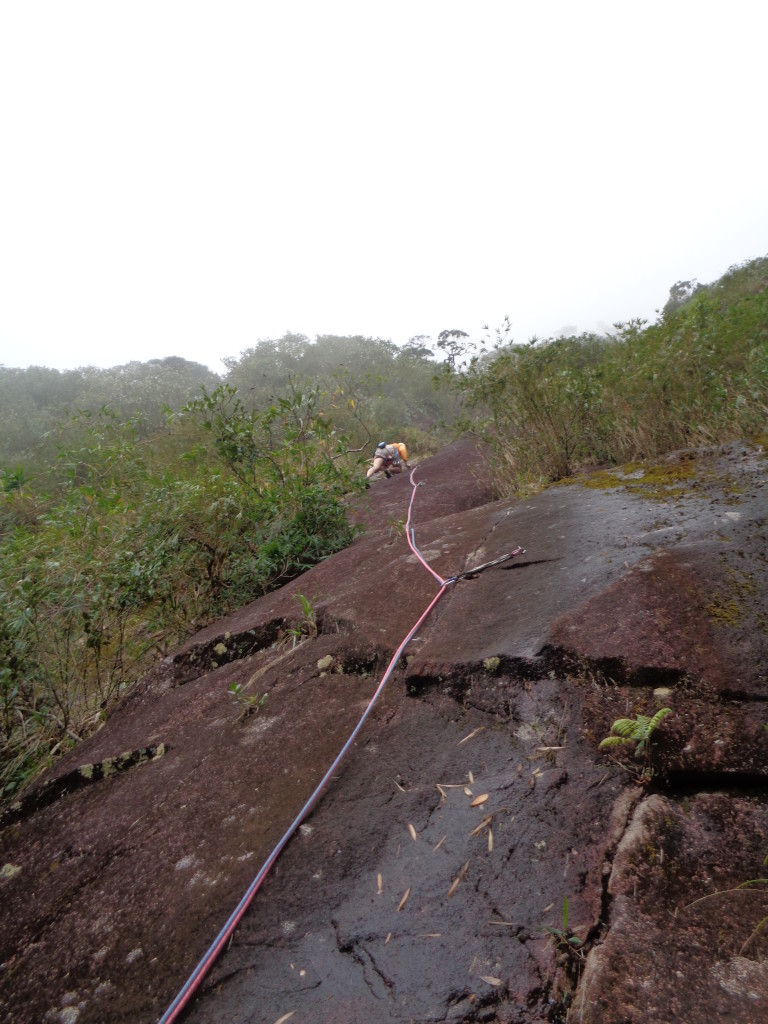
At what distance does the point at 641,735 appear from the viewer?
1245mm

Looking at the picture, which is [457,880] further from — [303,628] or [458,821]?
[303,628]

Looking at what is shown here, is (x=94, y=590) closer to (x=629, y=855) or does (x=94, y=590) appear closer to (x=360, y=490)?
(x=360, y=490)

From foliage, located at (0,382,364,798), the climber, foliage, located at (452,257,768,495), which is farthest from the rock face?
the climber

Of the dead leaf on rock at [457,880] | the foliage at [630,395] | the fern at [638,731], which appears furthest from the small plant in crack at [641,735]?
the foliage at [630,395]

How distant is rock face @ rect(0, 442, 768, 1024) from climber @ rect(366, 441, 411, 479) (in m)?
5.93

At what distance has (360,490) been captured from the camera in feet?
14.8

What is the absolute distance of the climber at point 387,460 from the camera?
8.31 meters

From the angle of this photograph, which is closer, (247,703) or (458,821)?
(458,821)

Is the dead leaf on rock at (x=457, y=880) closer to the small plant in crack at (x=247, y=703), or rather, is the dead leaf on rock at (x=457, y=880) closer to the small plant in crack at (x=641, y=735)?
the small plant in crack at (x=641, y=735)

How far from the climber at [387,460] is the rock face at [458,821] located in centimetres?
593

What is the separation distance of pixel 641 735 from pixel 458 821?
1.70 ft

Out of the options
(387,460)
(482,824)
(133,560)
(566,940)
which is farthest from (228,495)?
(387,460)

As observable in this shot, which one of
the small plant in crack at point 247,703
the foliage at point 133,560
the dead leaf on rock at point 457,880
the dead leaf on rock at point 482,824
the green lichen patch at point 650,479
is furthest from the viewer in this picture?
the green lichen patch at point 650,479

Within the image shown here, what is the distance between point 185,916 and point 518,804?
2.92 feet
